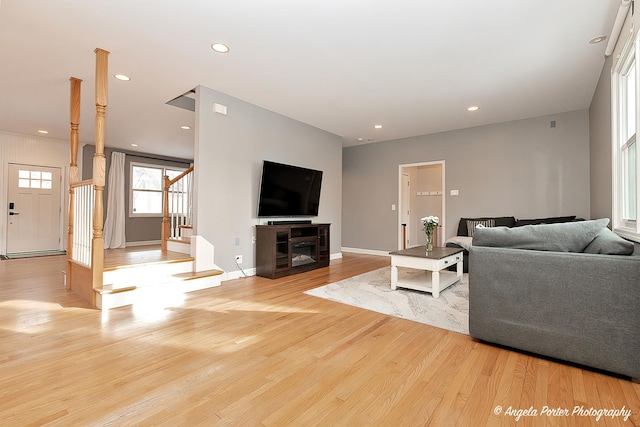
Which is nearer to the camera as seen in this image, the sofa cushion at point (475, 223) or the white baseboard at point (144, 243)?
the sofa cushion at point (475, 223)

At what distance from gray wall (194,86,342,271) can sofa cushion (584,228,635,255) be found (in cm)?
388

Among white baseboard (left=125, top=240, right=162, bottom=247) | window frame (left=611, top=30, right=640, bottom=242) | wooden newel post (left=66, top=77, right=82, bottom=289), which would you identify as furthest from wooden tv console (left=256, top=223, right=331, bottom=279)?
white baseboard (left=125, top=240, right=162, bottom=247)

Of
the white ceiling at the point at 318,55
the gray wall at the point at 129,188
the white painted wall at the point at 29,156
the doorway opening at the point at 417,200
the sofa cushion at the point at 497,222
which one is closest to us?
the white ceiling at the point at 318,55

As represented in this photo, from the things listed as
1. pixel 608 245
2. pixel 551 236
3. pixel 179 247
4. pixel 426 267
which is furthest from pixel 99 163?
→ pixel 608 245

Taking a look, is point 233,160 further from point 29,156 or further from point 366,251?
point 29,156

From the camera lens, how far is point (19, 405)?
1.53m

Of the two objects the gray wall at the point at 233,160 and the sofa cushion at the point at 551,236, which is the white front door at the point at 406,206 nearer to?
the gray wall at the point at 233,160

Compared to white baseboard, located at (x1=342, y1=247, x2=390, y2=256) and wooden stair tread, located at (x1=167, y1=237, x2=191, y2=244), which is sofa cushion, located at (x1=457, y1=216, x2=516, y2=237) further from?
wooden stair tread, located at (x1=167, y1=237, x2=191, y2=244)

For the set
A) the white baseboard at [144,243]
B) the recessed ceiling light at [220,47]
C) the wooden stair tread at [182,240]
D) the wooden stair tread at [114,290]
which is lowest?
the wooden stair tread at [114,290]

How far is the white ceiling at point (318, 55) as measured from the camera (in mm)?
2502

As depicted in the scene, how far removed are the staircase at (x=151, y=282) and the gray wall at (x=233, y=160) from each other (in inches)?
17.3

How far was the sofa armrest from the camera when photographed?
1744 millimetres

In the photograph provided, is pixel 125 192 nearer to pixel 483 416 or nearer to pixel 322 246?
pixel 322 246

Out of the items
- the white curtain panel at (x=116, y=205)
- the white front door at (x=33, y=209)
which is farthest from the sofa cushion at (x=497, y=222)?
the white front door at (x=33, y=209)
